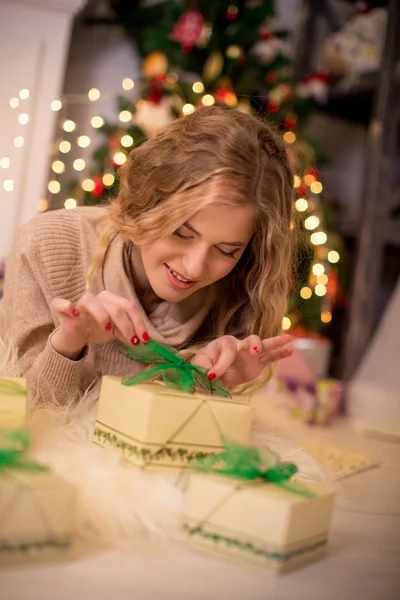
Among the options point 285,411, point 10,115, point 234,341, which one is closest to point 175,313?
point 234,341

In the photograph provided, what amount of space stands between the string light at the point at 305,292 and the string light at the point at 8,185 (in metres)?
1.22

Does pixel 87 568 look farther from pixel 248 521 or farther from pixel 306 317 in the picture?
pixel 306 317

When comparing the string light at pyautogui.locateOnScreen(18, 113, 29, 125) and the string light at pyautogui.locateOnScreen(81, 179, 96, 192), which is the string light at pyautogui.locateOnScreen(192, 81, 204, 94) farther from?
the string light at pyautogui.locateOnScreen(18, 113, 29, 125)

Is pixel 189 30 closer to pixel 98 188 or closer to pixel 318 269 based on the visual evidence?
pixel 98 188

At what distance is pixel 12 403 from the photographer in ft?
3.02

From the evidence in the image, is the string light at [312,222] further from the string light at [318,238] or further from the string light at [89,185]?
the string light at [89,185]

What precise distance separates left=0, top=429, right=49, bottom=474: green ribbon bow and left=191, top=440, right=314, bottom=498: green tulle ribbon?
222 millimetres

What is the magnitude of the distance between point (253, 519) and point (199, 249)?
51cm

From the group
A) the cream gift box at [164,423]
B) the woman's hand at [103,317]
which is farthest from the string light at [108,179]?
the cream gift box at [164,423]

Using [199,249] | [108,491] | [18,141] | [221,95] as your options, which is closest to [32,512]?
[108,491]

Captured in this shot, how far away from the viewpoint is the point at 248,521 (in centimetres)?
77

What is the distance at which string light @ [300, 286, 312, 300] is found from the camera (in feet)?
8.61

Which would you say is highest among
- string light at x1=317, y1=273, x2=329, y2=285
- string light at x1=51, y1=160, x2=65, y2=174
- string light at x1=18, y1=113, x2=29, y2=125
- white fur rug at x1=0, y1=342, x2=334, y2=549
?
string light at x1=18, y1=113, x2=29, y2=125

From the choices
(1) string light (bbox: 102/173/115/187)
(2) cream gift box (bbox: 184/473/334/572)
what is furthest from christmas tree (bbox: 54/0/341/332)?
(2) cream gift box (bbox: 184/473/334/572)
